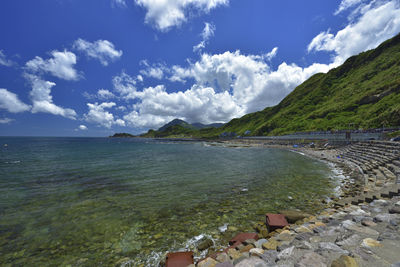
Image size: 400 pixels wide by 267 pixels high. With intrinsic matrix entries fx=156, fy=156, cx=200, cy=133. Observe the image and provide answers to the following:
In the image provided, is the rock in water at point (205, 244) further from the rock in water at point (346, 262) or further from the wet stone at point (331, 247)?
the rock in water at point (346, 262)

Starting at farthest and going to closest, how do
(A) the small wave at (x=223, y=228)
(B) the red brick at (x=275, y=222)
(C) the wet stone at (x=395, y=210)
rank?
(A) the small wave at (x=223, y=228)
(B) the red brick at (x=275, y=222)
(C) the wet stone at (x=395, y=210)

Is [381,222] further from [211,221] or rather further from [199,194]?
[199,194]

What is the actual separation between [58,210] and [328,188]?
932 inches

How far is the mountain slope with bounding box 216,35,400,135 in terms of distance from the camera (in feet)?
259

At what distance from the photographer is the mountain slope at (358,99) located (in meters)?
78.8

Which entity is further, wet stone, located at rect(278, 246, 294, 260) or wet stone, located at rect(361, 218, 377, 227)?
wet stone, located at rect(361, 218, 377, 227)

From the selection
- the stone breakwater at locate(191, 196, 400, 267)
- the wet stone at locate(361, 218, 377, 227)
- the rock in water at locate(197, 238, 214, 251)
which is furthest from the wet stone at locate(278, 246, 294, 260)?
the rock in water at locate(197, 238, 214, 251)

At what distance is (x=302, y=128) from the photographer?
11981 centimetres

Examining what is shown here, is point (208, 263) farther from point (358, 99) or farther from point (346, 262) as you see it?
point (358, 99)

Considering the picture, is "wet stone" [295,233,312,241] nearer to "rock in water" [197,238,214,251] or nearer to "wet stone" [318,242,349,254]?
"wet stone" [318,242,349,254]

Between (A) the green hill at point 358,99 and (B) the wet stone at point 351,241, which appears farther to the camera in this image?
(A) the green hill at point 358,99

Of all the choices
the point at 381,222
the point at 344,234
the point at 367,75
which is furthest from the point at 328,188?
the point at 367,75

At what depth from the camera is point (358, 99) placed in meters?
104

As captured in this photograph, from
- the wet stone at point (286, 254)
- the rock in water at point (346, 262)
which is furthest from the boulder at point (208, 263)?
the rock in water at point (346, 262)
